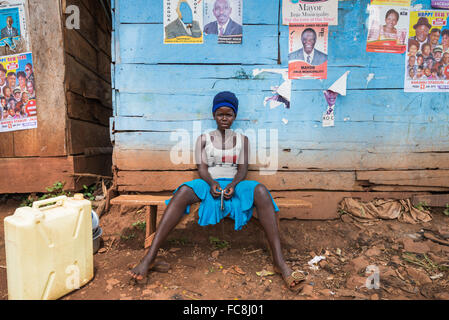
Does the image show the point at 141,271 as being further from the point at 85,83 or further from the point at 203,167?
the point at 85,83

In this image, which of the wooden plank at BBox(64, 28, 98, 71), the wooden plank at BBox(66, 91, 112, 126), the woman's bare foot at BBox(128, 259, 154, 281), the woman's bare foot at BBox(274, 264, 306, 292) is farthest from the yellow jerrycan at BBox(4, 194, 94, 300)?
the wooden plank at BBox(64, 28, 98, 71)

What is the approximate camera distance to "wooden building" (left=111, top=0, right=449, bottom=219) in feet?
8.36

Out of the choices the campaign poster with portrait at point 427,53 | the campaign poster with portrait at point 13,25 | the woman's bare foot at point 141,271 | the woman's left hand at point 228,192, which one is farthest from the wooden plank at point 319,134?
the campaign poster with portrait at point 13,25

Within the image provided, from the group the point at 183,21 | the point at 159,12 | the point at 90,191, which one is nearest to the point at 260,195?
the point at 183,21

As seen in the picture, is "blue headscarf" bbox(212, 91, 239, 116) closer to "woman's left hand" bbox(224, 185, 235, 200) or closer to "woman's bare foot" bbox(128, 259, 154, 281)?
"woman's left hand" bbox(224, 185, 235, 200)

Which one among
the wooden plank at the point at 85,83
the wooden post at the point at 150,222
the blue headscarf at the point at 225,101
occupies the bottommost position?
the wooden post at the point at 150,222

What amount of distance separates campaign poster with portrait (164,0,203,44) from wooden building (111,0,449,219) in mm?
72

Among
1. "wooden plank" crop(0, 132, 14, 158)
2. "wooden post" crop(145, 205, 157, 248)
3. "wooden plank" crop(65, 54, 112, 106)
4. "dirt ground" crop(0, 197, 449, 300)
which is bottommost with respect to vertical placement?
"dirt ground" crop(0, 197, 449, 300)

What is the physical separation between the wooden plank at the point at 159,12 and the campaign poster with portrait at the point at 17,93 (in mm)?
1231

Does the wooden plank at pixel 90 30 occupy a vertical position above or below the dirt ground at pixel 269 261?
above

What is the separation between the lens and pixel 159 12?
8.21ft

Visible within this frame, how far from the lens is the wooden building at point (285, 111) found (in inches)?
100

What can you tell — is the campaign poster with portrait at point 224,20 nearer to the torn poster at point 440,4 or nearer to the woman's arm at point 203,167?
the woman's arm at point 203,167

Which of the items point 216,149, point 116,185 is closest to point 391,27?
point 216,149
